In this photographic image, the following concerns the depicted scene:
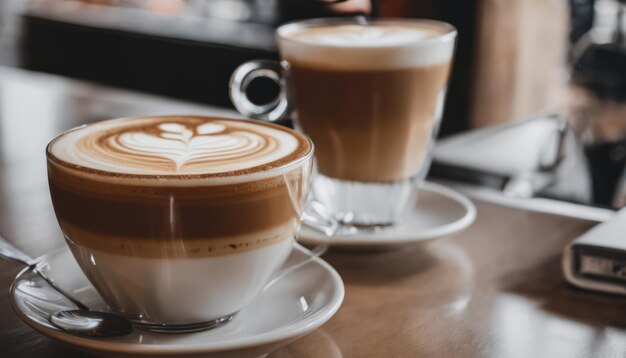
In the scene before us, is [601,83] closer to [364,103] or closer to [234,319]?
[364,103]

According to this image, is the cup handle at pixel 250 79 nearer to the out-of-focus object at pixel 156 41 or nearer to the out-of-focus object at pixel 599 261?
the out-of-focus object at pixel 599 261

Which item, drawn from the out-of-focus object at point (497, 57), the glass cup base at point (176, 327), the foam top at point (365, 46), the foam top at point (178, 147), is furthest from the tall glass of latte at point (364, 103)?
Result: the out-of-focus object at point (497, 57)

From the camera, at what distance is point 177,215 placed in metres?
0.43

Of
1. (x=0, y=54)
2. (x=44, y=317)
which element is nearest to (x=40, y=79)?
(x=44, y=317)

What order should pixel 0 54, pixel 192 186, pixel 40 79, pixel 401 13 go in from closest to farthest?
pixel 192 186
pixel 40 79
pixel 401 13
pixel 0 54

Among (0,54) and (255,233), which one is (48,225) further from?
(0,54)

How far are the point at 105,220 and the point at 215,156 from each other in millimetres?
74

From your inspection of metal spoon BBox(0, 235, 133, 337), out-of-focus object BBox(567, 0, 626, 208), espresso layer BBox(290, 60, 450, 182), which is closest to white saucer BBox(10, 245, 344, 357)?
metal spoon BBox(0, 235, 133, 337)

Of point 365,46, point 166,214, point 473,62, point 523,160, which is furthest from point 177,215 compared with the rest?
point 473,62

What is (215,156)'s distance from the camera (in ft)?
1.57

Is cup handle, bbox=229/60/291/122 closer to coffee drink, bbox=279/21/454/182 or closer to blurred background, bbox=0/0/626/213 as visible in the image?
coffee drink, bbox=279/21/454/182

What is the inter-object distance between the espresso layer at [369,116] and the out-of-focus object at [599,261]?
6.4 inches

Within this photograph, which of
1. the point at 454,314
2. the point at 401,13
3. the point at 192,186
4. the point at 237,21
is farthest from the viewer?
the point at 237,21

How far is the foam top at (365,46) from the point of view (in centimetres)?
64
